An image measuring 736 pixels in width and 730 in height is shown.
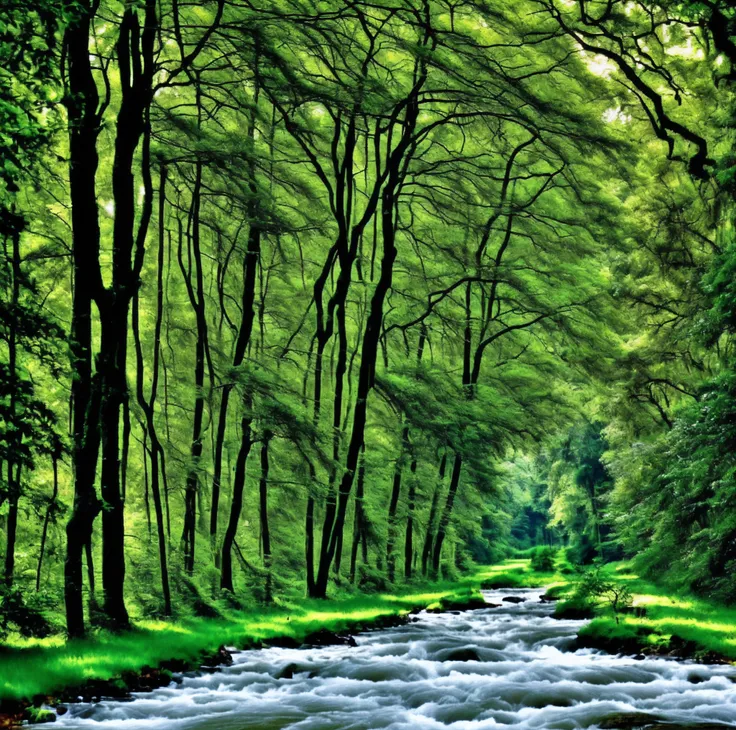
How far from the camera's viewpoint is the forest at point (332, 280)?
12.1 m

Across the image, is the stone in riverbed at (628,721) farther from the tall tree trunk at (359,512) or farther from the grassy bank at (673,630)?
the tall tree trunk at (359,512)

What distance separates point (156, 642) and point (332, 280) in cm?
1491

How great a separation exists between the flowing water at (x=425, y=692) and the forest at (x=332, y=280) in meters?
2.06

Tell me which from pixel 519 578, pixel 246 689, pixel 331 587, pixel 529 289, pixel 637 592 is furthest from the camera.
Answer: pixel 519 578

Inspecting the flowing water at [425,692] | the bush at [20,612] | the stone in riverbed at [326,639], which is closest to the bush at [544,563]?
the flowing water at [425,692]

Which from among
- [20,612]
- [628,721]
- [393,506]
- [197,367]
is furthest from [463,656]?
[393,506]

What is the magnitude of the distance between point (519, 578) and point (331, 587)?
1884 centimetres

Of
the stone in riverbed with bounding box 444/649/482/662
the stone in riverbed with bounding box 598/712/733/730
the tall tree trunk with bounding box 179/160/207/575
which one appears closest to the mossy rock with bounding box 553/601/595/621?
the stone in riverbed with bounding box 444/649/482/662

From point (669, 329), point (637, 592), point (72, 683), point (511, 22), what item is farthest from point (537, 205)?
point (72, 683)

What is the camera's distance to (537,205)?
27.9m

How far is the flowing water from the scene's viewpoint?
9602mm

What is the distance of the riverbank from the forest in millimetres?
479

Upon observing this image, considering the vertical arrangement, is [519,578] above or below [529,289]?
below

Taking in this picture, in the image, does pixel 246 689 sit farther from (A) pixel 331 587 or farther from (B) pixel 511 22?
(B) pixel 511 22
